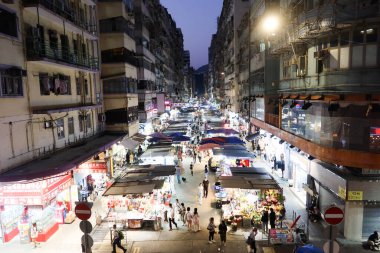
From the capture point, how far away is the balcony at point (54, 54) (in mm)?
17859

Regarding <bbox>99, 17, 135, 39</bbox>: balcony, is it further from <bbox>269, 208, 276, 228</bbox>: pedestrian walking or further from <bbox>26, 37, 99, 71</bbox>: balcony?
<bbox>269, 208, 276, 228</bbox>: pedestrian walking

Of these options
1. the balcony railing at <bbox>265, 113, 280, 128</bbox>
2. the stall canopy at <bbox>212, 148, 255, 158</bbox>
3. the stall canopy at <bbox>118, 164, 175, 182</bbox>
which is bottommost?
the stall canopy at <bbox>118, 164, 175, 182</bbox>

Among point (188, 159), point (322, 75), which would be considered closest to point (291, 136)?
point (322, 75)

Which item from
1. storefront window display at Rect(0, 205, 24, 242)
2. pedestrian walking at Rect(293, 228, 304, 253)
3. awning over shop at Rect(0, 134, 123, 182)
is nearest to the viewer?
awning over shop at Rect(0, 134, 123, 182)

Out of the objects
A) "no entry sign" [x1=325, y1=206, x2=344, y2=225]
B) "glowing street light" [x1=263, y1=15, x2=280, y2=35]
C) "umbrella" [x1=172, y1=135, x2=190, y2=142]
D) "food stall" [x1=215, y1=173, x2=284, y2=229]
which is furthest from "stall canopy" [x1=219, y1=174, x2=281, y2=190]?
"umbrella" [x1=172, y1=135, x2=190, y2=142]

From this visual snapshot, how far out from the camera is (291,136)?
23969 millimetres

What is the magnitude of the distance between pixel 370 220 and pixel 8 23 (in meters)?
21.9

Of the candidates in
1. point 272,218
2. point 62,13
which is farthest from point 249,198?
point 62,13

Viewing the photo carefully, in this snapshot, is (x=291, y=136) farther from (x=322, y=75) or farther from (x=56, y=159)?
(x=56, y=159)

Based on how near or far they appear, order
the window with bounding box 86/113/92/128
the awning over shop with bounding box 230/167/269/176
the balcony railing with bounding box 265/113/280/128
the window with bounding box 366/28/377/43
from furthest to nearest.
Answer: the balcony railing with bounding box 265/113/280/128 → the window with bounding box 86/113/92/128 → the awning over shop with bounding box 230/167/269/176 → the window with bounding box 366/28/377/43

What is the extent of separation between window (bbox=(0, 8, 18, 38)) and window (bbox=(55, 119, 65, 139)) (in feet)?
22.7

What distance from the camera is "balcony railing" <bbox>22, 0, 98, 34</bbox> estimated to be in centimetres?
1806

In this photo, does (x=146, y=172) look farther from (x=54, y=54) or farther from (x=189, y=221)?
(x=54, y=54)

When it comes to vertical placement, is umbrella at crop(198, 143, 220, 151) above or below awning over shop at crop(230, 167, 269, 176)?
above
